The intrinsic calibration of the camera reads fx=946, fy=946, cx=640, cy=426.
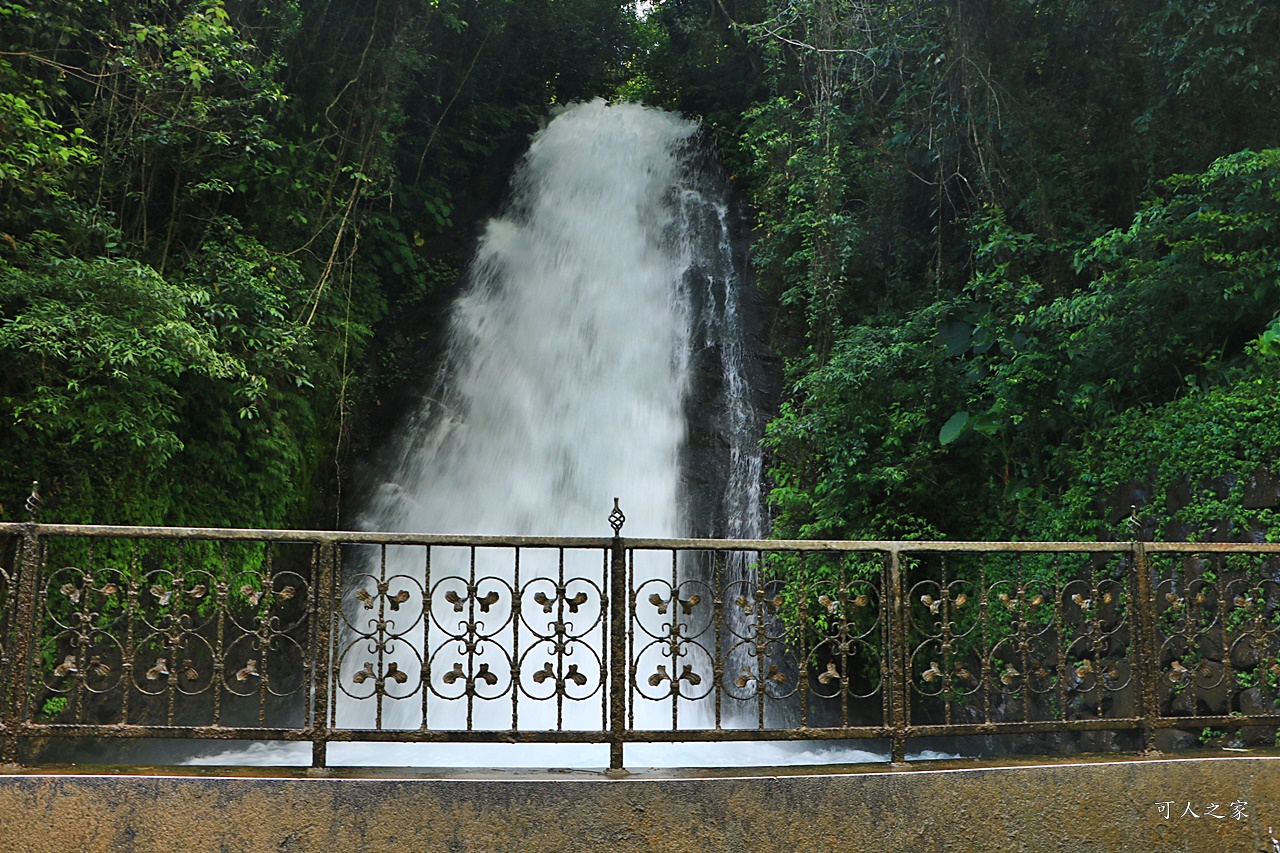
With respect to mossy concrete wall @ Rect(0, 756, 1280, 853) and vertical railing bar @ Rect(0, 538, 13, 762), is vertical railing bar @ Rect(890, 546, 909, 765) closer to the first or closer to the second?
mossy concrete wall @ Rect(0, 756, 1280, 853)

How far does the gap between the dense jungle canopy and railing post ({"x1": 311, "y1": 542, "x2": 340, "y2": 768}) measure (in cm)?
428

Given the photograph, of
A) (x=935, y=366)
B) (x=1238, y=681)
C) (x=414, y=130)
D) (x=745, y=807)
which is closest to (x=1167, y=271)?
(x=935, y=366)

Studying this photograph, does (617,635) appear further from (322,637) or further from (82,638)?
(82,638)

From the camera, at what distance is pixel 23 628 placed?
385 centimetres

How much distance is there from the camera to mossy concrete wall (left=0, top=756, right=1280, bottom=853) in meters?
3.56

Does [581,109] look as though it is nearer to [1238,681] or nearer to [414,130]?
[414,130]

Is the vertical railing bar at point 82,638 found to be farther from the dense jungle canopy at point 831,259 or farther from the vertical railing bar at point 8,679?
the dense jungle canopy at point 831,259

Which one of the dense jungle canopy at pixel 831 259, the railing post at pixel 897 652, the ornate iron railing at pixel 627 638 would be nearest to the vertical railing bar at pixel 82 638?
the ornate iron railing at pixel 627 638

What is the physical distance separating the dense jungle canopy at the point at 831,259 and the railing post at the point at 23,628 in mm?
3740

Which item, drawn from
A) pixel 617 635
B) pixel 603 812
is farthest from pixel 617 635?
pixel 603 812

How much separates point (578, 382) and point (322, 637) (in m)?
8.41

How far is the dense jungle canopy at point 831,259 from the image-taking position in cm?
746

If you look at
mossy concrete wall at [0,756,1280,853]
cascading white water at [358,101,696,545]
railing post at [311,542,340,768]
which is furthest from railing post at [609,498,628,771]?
cascading white water at [358,101,696,545]

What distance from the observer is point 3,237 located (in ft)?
24.9
